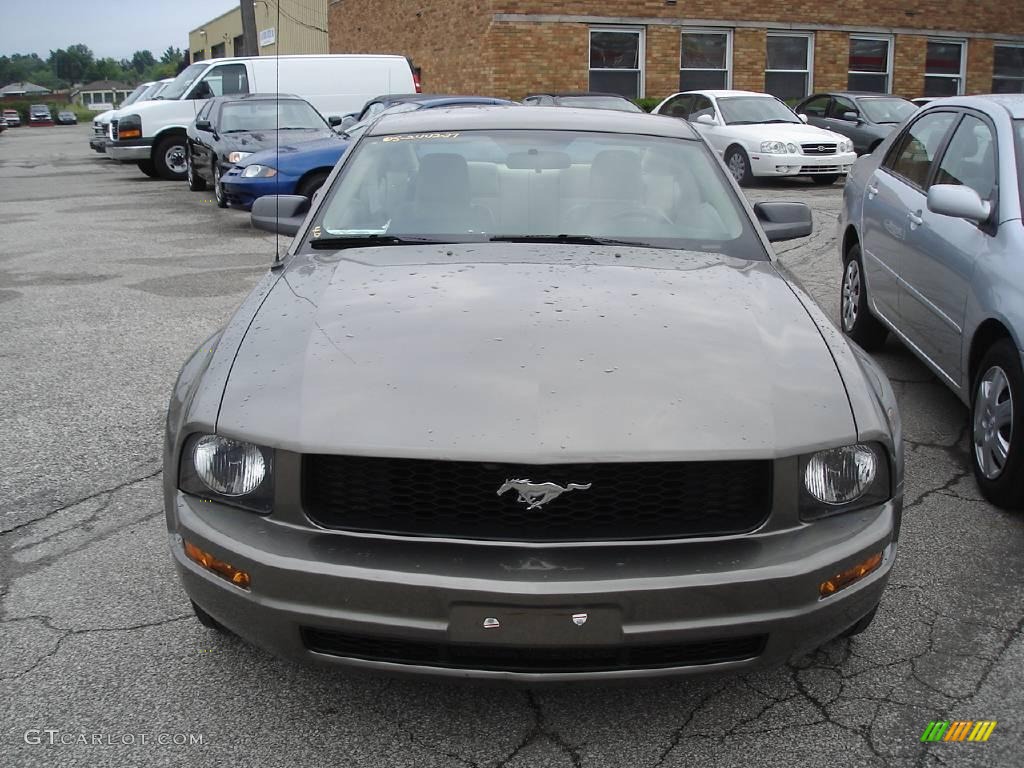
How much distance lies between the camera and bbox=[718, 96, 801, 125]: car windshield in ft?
55.6

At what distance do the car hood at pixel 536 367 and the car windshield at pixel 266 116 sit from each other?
11728 mm

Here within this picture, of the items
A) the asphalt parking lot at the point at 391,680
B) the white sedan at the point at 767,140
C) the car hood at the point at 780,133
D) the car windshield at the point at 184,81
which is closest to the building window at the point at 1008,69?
the white sedan at the point at 767,140

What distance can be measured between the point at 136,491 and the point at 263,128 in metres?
11.0

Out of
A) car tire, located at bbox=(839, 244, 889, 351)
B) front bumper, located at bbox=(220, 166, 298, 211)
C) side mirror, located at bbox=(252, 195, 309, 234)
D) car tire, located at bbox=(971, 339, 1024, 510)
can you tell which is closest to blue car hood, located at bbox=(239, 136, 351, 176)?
front bumper, located at bbox=(220, 166, 298, 211)

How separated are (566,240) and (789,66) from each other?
25.3 metres

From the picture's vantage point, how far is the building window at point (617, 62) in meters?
25.3

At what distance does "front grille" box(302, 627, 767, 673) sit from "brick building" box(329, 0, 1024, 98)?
Result: 75.7 feet

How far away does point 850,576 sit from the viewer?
2.53 metres

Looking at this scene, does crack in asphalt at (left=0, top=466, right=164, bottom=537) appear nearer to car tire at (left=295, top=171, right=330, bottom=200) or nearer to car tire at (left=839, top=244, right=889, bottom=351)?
car tire at (left=839, top=244, right=889, bottom=351)

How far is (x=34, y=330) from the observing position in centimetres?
726

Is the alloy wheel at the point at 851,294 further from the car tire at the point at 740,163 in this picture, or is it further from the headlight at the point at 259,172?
the car tire at the point at 740,163

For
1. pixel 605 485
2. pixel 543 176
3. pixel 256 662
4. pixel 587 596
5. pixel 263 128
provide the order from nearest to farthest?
pixel 587 596 → pixel 605 485 → pixel 256 662 → pixel 543 176 → pixel 263 128

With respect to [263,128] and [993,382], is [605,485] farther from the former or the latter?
[263,128]

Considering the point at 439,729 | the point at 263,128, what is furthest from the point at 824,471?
the point at 263,128
